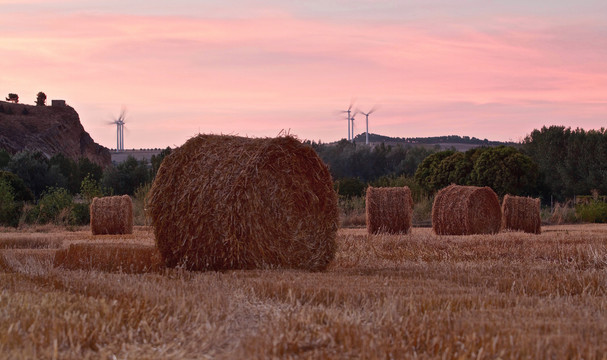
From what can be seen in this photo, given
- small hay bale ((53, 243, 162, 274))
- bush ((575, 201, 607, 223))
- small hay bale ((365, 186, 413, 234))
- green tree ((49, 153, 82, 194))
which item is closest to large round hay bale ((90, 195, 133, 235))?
small hay bale ((365, 186, 413, 234))

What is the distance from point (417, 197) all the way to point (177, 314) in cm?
3429

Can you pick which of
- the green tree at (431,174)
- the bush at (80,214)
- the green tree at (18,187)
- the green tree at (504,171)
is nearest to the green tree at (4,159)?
the green tree at (18,187)

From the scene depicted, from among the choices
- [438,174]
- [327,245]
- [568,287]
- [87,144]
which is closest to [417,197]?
[438,174]

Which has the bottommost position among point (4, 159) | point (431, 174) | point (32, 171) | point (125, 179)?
point (125, 179)

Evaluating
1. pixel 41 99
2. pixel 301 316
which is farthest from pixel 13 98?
pixel 301 316

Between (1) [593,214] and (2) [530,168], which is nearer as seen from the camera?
(1) [593,214]

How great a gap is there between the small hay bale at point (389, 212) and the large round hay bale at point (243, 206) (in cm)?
1021

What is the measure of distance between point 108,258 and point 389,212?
11211 mm

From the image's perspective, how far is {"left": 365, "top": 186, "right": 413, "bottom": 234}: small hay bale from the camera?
21.7 metres

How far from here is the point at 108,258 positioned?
39.0ft

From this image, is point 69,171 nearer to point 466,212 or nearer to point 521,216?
point 521,216

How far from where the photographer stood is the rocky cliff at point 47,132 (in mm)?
82750

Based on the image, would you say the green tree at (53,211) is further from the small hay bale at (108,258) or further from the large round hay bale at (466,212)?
the small hay bale at (108,258)

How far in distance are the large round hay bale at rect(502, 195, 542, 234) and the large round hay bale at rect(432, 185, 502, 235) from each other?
5.00 ft
